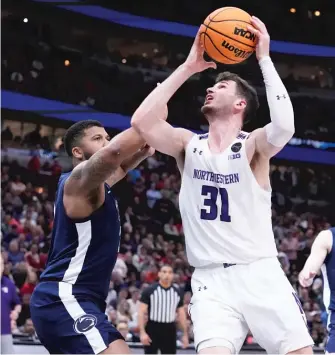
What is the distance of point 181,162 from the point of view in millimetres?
5801

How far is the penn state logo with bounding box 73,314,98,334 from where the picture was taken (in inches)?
206

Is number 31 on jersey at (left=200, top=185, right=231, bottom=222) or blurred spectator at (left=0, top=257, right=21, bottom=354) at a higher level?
number 31 on jersey at (left=200, top=185, right=231, bottom=222)

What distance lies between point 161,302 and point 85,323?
7705 mm

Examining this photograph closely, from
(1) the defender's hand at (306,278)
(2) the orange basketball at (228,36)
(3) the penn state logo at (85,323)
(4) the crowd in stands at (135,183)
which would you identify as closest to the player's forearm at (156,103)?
(2) the orange basketball at (228,36)

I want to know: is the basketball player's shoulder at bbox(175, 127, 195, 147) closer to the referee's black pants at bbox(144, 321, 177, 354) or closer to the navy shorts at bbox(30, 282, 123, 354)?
the navy shorts at bbox(30, 282, 123, 354)

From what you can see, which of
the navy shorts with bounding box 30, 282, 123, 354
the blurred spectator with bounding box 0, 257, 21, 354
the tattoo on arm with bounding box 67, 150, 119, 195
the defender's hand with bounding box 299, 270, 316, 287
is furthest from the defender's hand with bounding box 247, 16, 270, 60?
the blurred spectator with bounding box 0, 257, 21, 354

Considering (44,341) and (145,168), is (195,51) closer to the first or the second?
(44,341)

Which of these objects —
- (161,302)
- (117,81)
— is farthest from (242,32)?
(117,81)

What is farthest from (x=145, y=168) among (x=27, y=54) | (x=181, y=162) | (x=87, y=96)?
(x=181, y=162)

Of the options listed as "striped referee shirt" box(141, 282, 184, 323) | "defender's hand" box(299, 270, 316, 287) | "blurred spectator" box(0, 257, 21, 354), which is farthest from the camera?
"striped referee shirt" box(141, 282, 184, 323)

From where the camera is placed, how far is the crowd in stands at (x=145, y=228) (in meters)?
16.5

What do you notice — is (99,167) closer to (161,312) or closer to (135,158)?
(135,158)

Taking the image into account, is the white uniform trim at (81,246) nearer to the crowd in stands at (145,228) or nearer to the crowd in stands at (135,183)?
the crowd in stands at (145,228)

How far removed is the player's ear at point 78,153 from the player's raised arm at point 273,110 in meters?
1.20
